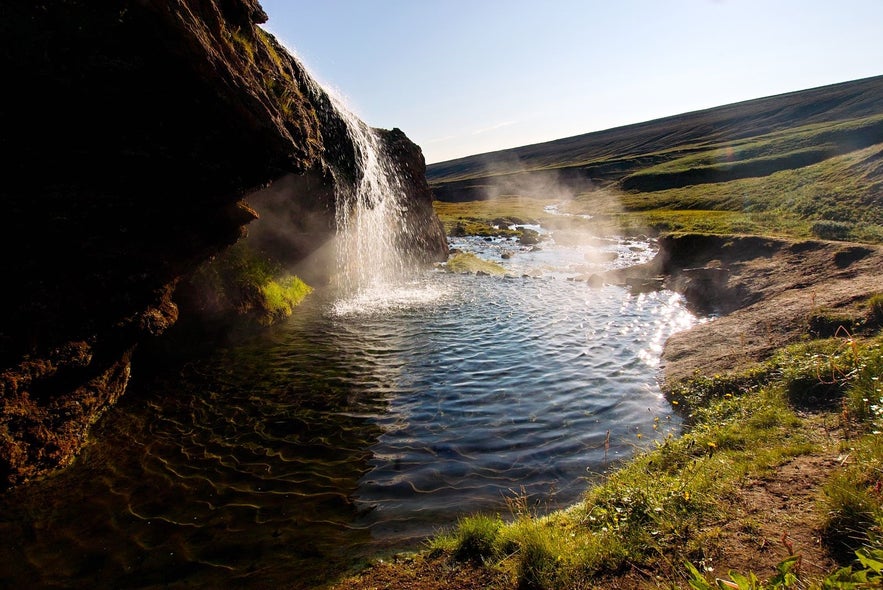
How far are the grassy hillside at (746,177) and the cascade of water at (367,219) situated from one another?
90.2ft

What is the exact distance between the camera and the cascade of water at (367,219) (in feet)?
79.7

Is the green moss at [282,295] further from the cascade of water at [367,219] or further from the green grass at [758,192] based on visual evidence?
the green grass at [758,192]

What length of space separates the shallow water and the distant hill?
41301mm

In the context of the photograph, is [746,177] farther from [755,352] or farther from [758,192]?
[755,352]

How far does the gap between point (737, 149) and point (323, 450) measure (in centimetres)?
14172

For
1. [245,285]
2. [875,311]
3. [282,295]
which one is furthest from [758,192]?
[245,285]

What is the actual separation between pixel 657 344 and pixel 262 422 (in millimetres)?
14844

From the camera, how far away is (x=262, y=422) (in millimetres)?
11195

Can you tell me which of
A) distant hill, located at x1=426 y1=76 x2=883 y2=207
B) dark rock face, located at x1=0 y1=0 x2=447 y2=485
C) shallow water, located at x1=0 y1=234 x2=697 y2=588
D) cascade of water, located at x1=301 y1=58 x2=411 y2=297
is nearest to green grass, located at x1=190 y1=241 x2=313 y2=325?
shallow water, located at x1=0 y1=234 x2=697 y2=588

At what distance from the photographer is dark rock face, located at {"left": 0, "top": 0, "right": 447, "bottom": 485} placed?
24.6ft


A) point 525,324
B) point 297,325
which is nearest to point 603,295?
point 525,324

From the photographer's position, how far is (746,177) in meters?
90.8

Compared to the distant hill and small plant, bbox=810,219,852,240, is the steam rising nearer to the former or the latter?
small plant, bbox=810,219,852,240

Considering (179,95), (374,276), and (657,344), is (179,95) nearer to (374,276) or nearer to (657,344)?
(657,344)
